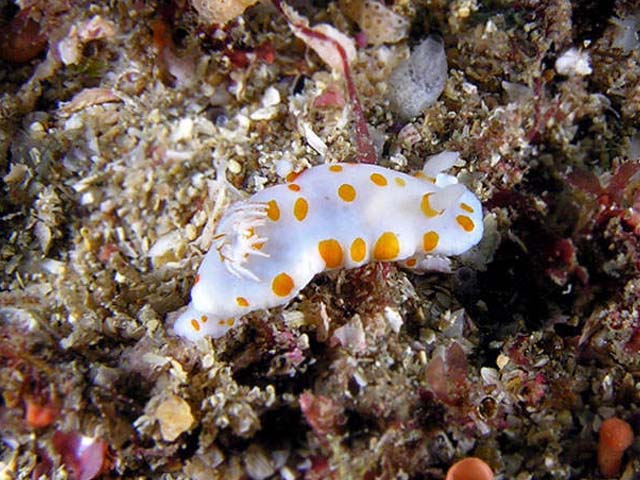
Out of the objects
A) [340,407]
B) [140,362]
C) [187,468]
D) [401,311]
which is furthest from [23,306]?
[401,311]

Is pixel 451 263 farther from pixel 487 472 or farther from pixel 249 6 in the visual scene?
pixel 249 6

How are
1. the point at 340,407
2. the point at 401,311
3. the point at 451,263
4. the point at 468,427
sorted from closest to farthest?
1. the point at 340,407
2. the point at 468,427
3. the point at 401,311
4. the point at 451,263

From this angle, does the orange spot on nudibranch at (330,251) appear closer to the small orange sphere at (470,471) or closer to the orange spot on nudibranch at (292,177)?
the orange spot on nudibranch at (292,177)

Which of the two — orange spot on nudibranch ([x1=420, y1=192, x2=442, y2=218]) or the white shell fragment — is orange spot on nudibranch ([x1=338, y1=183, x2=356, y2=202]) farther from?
the white shell fragment

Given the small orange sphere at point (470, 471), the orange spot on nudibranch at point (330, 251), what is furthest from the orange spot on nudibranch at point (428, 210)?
the small orange sphere at point (470, 471)

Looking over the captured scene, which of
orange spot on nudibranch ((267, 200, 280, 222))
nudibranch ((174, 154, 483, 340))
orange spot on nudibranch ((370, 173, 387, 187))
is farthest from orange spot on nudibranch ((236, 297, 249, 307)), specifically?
orange spot on nudibranch ((370, 173, 387, 187))

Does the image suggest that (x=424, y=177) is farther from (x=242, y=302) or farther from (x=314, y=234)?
(x=242, y=302)
